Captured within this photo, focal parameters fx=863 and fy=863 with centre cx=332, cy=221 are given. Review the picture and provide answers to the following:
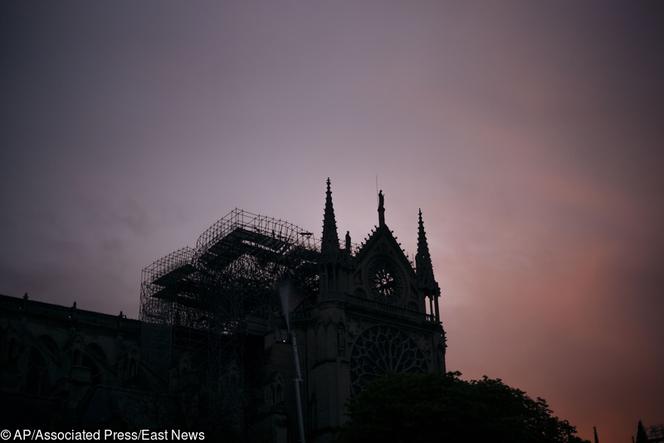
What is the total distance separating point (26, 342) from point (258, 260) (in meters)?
17.9

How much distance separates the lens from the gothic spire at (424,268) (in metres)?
64.4

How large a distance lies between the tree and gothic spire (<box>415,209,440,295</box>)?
17.5m

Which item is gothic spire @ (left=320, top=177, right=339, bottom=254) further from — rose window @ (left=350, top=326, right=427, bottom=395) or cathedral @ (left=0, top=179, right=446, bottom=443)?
rose window @ (left=350, top=326, right=427, bottom=395)

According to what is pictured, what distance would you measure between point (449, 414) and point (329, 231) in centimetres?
2119

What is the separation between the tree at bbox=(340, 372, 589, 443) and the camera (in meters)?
42.4

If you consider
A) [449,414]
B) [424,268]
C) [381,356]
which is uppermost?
[424,268]

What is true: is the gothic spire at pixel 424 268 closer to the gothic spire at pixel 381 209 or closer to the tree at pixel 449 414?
the gothic spire at pixel 381 209

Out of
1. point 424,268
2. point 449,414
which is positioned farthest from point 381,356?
point 449,414

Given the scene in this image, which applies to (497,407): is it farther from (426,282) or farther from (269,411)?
(426,282)

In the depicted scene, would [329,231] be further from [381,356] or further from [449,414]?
[449,414]

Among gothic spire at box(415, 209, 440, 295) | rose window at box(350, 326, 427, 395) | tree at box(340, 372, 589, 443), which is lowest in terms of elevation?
tree at box(340, 372, 589, 443)

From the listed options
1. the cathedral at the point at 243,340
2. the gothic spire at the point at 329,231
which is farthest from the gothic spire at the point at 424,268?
the gothic spire at the point at 329,231

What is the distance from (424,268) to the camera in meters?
65.1

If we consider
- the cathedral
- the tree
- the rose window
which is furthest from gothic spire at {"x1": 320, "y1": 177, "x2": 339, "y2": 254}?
the tree
